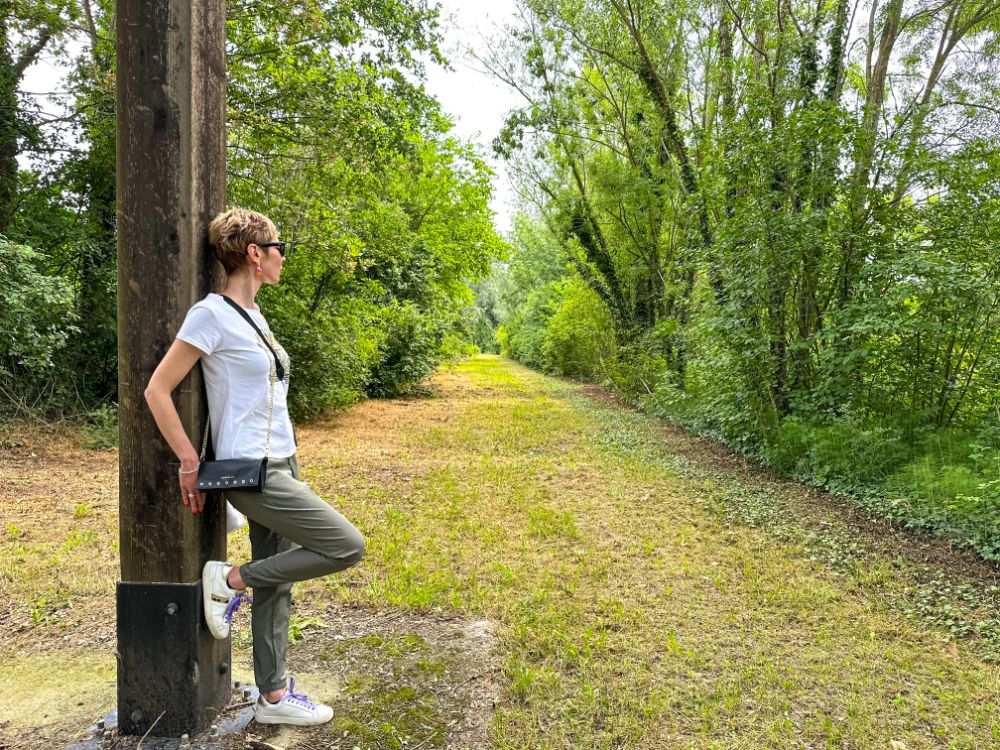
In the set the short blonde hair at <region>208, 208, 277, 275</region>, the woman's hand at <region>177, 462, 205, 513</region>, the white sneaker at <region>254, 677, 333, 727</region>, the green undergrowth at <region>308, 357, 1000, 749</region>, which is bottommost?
the green undergrowth at <region>308, 357, 1000, 749</region>

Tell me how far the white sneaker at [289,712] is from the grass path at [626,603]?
0.77 feet

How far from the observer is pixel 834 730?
2.75m

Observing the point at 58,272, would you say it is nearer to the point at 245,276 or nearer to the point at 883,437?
the point at 245,276

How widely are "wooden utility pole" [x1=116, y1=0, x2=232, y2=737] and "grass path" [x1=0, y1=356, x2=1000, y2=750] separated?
0.69m

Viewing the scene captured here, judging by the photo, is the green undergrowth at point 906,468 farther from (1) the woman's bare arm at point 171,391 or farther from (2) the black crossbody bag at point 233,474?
(1) the woman's bare arm at point 171,391

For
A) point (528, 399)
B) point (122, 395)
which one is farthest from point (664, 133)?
point (122, 395)

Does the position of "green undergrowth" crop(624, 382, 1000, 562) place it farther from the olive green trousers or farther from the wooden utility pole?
the wooden utility pole

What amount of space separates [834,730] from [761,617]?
1.17 metres

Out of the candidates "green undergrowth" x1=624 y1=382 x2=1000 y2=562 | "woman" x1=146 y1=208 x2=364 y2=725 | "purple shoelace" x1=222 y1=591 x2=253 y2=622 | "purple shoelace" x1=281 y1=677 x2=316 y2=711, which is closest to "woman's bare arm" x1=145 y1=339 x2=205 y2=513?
"woman" x1=146 y1=208 x2=364 y2=725

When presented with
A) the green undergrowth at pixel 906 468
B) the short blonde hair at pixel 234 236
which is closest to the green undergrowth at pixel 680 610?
the green undergrowth at pixel 906 468

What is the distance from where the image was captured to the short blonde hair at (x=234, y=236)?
2.37 metres

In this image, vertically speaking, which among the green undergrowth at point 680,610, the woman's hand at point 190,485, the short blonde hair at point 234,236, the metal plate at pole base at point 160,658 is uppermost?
the short blonde hair at point 234,236

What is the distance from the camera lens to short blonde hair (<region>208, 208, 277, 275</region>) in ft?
7.77

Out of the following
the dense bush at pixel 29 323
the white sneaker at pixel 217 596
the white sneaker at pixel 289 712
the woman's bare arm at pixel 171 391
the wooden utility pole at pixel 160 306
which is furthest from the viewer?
the dense bush at pixel 29 323
